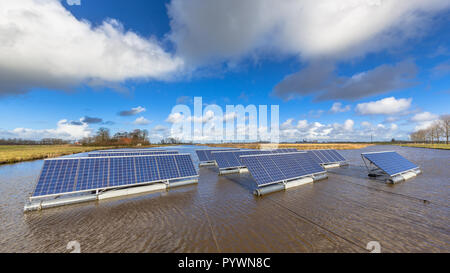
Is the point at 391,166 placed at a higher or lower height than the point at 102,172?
lower

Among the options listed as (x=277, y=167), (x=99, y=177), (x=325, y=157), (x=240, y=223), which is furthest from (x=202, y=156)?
(x=240, y=223)

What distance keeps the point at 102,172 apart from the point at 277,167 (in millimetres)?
13571

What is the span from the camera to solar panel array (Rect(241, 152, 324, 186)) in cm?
1188

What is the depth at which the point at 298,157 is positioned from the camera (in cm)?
1617

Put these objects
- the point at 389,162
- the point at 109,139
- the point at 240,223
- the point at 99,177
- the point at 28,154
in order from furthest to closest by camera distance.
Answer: the point at 109,139 < the point at 28,154 < the point at 389,162 < the point at 99,177 < the point at 240,223

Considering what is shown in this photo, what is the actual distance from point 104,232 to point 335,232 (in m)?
10.0

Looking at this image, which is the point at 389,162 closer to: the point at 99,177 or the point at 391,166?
the point at 391,166

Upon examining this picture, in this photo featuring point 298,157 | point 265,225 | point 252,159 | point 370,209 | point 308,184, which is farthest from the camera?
point 298,157

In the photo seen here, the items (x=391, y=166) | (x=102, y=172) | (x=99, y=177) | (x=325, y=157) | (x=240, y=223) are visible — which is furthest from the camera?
(x=325, y=157)

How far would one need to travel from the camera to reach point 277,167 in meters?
13.4

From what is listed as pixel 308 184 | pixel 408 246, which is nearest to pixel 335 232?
pixel 408 246

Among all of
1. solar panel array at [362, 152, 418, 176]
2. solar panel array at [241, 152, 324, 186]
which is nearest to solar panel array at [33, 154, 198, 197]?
solar panel array at [241, 152, 324, 186]

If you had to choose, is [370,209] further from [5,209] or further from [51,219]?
[5,209]

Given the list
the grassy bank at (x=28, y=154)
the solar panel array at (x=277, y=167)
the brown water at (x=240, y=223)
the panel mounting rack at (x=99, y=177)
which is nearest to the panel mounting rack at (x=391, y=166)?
the brown water at (x=240, y=223)
